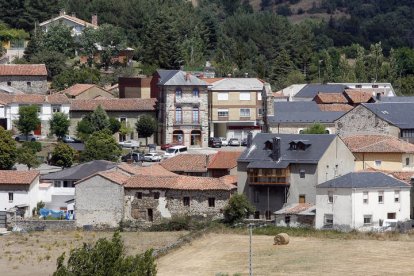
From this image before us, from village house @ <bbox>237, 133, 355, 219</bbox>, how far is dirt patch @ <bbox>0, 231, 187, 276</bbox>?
4.21 meters

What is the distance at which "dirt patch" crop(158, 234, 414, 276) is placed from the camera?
6369 cm

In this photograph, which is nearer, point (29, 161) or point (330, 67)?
point (29, 161)

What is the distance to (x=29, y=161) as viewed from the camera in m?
83.6

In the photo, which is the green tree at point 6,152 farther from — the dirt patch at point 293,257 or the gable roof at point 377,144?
the gable roof at point 377,144

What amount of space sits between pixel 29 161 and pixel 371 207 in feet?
68.3

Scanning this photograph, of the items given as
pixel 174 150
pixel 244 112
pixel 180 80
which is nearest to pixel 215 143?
pixel 180 80

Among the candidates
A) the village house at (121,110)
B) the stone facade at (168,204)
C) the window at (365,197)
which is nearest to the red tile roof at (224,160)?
the stone facade at (168,204)

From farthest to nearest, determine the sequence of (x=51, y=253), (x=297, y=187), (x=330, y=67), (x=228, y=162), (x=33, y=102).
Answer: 1. (x=330, y=67)
2. (x=33, y=102)
3. (x=228, y=162)
4. (x=297, y=187)
5. (x=51, y=253)

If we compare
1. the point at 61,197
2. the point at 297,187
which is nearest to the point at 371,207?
the point at 297,187

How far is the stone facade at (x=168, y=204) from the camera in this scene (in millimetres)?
75625

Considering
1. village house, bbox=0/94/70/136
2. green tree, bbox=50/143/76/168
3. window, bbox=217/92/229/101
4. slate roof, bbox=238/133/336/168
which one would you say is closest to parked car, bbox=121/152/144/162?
Result: green tree, bbox=50/143/76/168

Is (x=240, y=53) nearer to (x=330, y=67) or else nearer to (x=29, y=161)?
(x=330, y=67)

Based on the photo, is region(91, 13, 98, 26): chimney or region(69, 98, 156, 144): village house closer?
region(69, 98, 156, 144): village house

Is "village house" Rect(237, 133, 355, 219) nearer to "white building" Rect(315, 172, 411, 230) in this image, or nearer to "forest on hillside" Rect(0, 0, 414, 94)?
"white building" Rect(315, 172, 411, 230)
